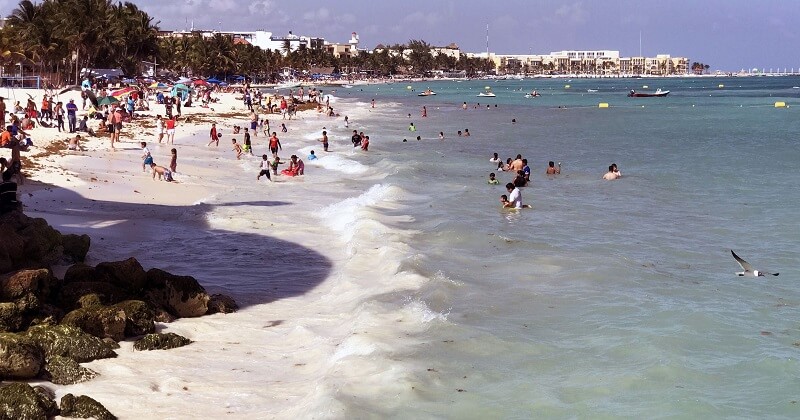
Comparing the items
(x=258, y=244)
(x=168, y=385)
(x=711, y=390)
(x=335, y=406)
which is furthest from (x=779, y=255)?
(x=168, y=385)

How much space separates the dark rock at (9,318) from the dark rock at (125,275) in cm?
186

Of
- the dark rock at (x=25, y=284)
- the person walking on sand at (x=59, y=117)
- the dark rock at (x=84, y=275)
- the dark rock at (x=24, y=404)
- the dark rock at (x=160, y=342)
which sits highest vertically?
the person walking on sand at (x=59, y=117)

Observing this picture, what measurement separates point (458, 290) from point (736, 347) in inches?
175

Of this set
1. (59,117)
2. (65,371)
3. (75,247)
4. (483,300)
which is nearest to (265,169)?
(59,117)

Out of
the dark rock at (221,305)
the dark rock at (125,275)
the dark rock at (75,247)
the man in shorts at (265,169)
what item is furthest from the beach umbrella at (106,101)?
the dark rock at (221,305)

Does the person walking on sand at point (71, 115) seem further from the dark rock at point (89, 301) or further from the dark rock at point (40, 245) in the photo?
the dark rock at point (89, 301)

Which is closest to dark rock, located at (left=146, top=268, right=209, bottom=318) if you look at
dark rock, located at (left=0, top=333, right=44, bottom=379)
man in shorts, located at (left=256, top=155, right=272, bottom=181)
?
dark rock, located at (left=0, top=333, right=44, bottom=379)

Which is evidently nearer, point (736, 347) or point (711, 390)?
point (711, 390)

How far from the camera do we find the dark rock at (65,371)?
30.1ft

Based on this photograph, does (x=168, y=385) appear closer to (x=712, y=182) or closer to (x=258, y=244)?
(x=258, y=244)

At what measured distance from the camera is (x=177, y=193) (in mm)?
23484

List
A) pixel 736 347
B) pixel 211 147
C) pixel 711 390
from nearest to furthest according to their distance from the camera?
pixel 711 390, pixel 736 347, pixel 211 147

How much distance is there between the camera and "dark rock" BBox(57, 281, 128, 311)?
11.3 m

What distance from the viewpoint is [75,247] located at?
14.2 metres
